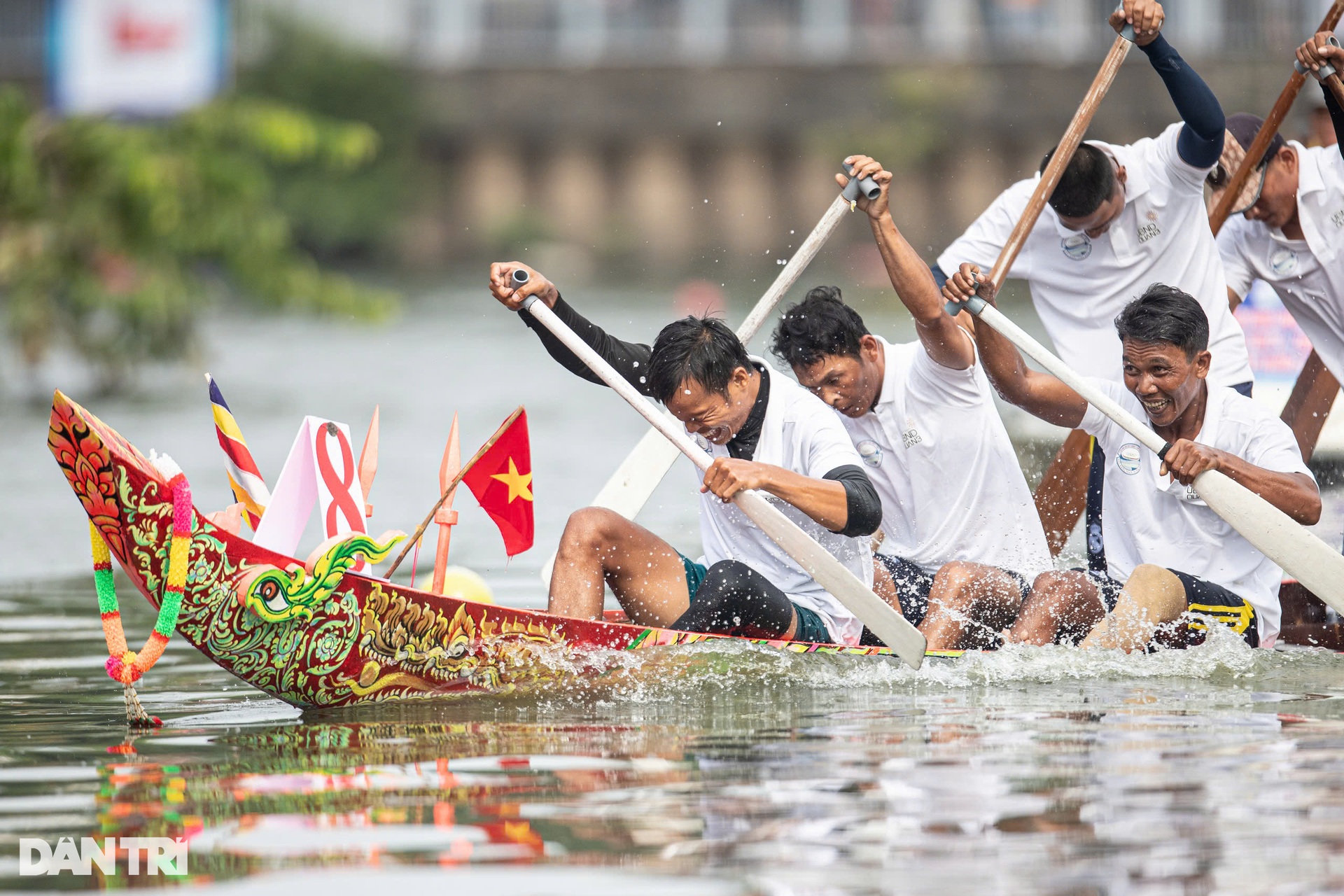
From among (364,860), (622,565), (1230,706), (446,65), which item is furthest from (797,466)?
(446,65)

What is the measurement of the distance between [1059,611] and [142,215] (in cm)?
1243

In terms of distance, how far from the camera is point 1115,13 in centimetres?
609

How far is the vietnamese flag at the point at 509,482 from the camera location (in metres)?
5.75

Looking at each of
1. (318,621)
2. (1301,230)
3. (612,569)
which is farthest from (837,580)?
(1301,230)

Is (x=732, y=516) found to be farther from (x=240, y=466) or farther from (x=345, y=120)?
(x=345, y=120)

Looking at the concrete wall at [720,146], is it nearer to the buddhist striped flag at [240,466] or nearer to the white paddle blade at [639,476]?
the white paddle blade at [639,476]

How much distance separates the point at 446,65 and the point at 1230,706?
29.1 meters

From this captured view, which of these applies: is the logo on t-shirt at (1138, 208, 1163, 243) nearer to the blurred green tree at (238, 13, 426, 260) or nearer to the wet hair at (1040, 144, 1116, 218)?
the wet hair at (1040, 144, 1116, 218)

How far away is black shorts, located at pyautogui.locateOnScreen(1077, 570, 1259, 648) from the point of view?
5.57m

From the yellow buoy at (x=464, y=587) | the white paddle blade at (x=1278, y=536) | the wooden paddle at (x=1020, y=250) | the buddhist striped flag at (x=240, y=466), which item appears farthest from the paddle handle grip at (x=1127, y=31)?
the buddhist striped flag at (x=240, y=466)

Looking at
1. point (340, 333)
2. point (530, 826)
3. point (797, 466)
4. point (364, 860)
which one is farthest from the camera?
point (340, 333)

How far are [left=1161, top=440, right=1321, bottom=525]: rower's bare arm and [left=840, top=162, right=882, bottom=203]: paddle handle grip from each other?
3.81 ft

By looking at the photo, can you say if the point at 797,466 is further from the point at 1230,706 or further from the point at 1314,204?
the point at 1314,204

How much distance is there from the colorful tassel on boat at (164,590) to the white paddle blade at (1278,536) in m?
2.86
